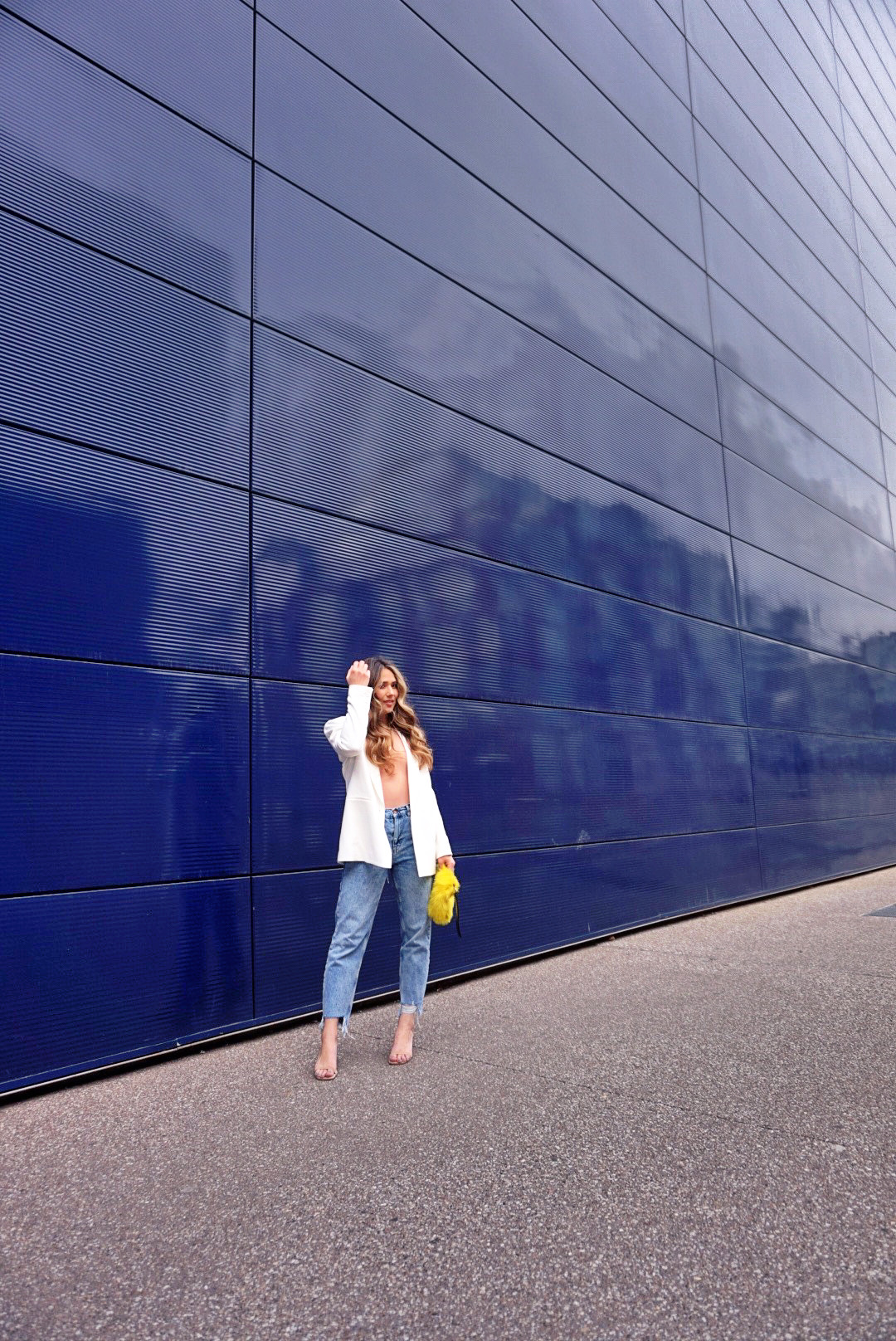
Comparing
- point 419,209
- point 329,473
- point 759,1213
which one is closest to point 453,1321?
point 759,1213

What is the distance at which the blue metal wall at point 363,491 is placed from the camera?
4.25 m

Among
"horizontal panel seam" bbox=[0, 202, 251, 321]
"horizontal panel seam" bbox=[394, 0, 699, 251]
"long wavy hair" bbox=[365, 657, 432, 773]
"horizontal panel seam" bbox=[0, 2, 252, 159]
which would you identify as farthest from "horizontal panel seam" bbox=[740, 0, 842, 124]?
"long wavy hair" bbox=[365, 657, 432, 773]

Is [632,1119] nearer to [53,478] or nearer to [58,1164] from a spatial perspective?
[58,1164]

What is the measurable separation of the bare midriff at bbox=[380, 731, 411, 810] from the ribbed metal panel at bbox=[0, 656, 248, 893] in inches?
38.7

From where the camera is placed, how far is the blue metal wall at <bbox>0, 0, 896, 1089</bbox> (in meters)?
4.25

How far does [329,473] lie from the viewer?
18.2ft

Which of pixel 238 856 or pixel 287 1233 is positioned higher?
pixel 238 856

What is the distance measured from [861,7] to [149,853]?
2165 centimetres

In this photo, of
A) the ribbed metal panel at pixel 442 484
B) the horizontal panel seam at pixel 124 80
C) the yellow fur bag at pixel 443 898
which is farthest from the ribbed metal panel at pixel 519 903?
the horizontal panel seam at pixel 124 80

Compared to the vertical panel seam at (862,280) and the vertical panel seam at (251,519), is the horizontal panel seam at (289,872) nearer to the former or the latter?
the vertical panel seam at (251,519)

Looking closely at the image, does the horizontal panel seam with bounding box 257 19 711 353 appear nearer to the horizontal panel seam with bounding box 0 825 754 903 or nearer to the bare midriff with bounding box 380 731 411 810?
the bare midriff with bounding box 380 731 411 810

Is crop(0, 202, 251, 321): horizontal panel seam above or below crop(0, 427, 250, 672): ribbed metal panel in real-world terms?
above

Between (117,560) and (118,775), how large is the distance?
1.03 metres

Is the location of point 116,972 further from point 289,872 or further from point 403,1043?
point 403,1043
